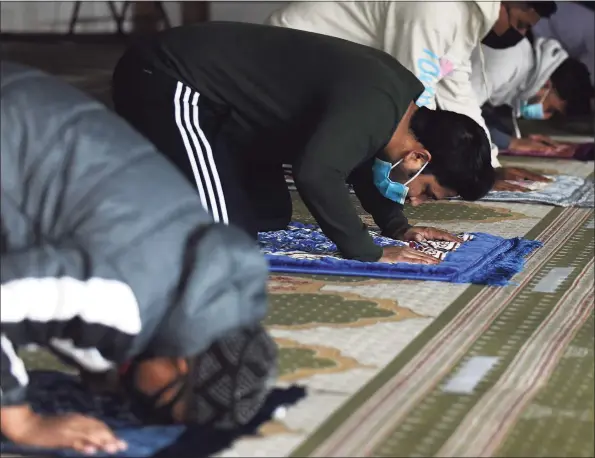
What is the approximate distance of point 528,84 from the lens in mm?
4211

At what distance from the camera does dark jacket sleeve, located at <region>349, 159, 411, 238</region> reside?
238cm

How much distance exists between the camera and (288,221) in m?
2.57

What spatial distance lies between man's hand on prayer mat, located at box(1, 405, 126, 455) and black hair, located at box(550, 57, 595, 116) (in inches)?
132

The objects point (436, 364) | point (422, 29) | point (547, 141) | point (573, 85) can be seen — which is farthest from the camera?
point (573, 85)

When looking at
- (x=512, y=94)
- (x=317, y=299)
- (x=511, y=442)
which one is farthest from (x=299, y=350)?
(x=512, y=94)

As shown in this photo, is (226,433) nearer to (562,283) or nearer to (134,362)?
(134,362)

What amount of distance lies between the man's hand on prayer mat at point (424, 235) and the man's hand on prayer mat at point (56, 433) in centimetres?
123

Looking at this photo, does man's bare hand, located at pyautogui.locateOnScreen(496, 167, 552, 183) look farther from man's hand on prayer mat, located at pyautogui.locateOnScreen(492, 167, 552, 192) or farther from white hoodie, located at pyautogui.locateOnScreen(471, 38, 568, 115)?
white hoodie, located at pyautogui.locateOnScreen(471, 38, 568, 115)

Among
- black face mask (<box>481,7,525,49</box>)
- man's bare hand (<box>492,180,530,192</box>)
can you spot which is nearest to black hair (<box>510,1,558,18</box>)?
black face mask (<box>481,7,525,49</box>)

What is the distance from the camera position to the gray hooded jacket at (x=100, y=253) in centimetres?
125

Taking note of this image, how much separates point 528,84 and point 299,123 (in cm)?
227

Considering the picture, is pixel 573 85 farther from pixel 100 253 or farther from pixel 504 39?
pixel 100 253

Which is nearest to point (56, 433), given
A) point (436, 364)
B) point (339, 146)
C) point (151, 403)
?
point (151, 403)

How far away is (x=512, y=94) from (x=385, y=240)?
6.44 ft
